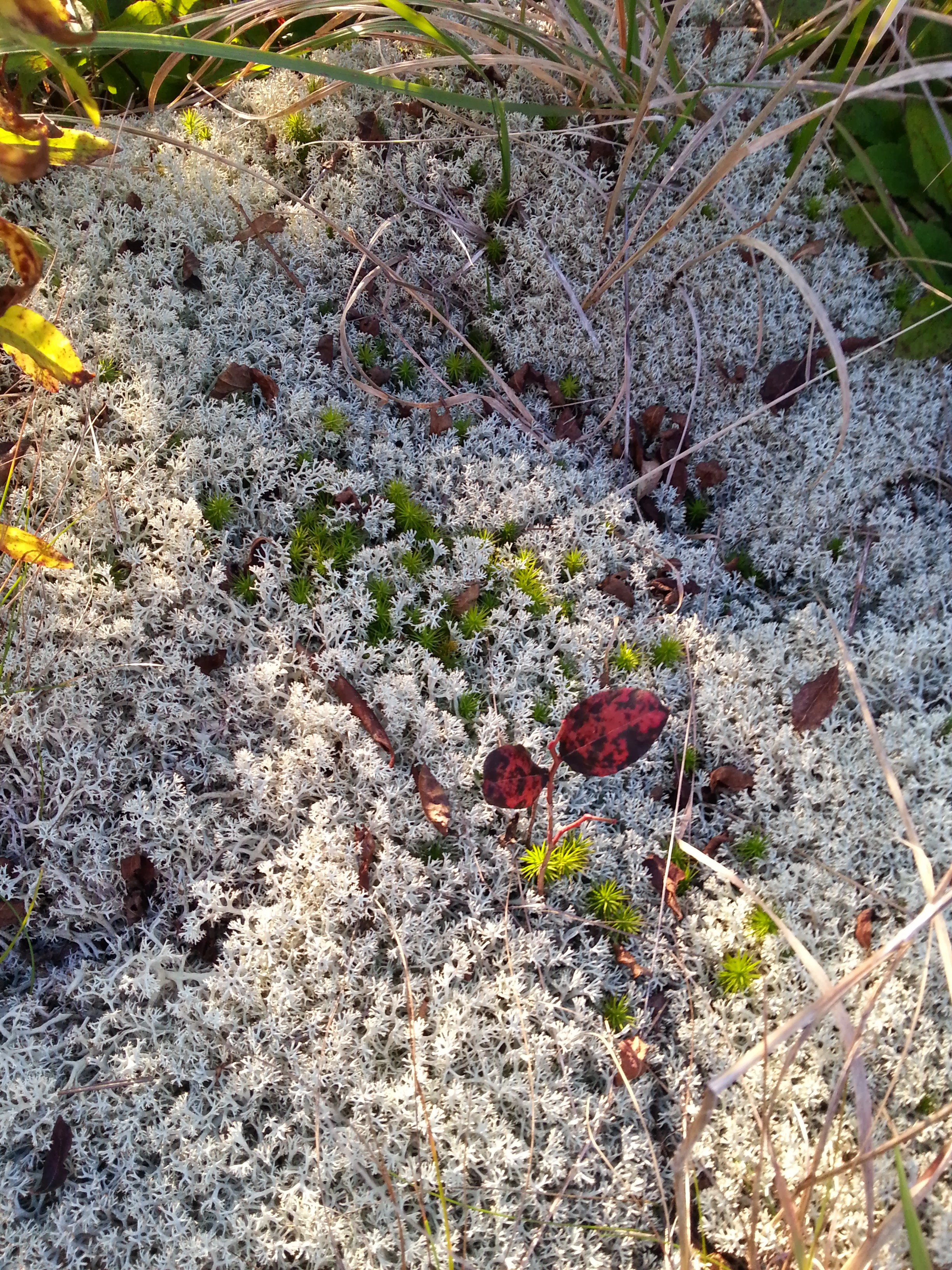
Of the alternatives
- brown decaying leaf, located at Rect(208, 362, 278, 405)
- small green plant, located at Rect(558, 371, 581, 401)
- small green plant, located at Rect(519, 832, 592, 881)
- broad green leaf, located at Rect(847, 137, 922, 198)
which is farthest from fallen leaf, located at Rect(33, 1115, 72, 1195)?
broad green leaf, located at Rect(847, 137, 922, 198)

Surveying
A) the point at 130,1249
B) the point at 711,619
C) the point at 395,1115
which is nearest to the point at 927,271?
the point at 711,619

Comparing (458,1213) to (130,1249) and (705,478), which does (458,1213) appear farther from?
(705,478)

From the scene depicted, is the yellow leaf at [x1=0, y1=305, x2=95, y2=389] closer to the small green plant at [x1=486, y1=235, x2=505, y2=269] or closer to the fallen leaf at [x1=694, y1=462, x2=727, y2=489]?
the small green plant at [x1=486, y1=235, x2=505, y2=269]

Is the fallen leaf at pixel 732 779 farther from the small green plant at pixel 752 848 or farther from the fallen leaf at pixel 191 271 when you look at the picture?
the fallen leaf at pixel 191 271

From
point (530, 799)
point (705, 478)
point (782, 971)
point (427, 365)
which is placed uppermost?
point (427, 365)

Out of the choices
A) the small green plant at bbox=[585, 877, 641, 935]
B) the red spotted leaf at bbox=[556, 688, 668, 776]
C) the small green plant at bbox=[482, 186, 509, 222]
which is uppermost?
the small green plant at bbox=[482, 186, 509, 222]

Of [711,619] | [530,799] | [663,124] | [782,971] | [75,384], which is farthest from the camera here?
[663,124]
